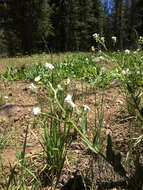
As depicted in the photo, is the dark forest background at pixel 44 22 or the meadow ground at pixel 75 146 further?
the dark forest background at pixel 44 22

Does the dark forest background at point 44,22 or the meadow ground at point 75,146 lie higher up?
the dark forest background at point 44,22

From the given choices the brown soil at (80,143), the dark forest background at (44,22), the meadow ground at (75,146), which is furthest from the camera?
the dark forest background at (44,22)

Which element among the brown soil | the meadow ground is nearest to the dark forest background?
the brown soil

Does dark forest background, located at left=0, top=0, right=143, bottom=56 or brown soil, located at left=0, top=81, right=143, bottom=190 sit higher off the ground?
dark forest background, located at left=0, top=0, right=143, bottom=56

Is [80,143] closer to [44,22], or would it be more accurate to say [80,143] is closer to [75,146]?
[75,146]

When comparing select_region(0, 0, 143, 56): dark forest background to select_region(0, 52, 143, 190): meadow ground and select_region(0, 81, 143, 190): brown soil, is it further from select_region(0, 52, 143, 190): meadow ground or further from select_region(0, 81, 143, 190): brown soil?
select_region(0, 52, 143, 190): meadow ground

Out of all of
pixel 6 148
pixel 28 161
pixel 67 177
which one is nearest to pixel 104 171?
pixel 67 177

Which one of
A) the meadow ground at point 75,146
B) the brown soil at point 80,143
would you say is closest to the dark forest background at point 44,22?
the brown soil at point 80,143

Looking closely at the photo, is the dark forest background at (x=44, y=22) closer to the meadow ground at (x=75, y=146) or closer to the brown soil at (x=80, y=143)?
the brown soil at (x=80, y=143)

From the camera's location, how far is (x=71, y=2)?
17.5 meters

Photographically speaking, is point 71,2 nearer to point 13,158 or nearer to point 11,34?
point 11,34

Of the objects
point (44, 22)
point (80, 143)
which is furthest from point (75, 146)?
point (44, 22)

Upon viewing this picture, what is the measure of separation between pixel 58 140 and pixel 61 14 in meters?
19.4

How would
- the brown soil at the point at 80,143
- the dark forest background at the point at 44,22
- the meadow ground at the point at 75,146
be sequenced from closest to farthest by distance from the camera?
the meadow ground at the point at 75,146 → the brown soil at the point at 80,143 → the dark forest background at the point at 44,22
